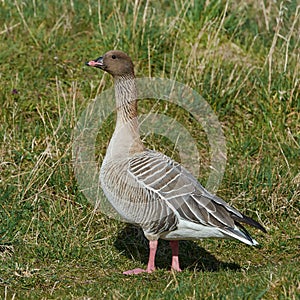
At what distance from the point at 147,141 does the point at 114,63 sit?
5.03 ft

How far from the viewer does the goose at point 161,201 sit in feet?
16.5

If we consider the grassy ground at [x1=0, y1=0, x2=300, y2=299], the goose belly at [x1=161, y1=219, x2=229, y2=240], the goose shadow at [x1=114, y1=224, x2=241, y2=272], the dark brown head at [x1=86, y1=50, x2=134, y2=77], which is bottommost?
the goose shadow at [x1=114, y1=224, x2=241, y2=272]

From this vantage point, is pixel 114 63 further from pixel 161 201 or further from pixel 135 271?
pixel 135 271

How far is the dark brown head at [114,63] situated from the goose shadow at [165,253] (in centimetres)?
146

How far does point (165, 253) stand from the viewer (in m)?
5.98

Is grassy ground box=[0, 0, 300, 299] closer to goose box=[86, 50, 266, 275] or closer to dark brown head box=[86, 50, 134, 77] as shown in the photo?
goose box=[86, 50, 266, 275]

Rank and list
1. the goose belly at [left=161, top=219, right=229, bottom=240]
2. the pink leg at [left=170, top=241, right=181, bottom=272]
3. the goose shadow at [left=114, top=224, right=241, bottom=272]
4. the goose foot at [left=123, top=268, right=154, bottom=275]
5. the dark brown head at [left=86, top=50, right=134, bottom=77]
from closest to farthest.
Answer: the goose belly at [left=161, top=219, right=229, bottom=240] < the goose foot at [left=123, top=268, right=154, bottom=275] < the pink leg at [left=170, top=241, right=181, bottom=272] < the dark brown head at [left=86, top=50, right=134, bottom=77] < the goose shadow at [left=114, top=224, right=241, bottom=272]

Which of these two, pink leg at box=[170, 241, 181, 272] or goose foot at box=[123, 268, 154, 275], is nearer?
goose foot at box=[123, 268, 154, 275]

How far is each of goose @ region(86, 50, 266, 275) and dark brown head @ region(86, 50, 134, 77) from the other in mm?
556

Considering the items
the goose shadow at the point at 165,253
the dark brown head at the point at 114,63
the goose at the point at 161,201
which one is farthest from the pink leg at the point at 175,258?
the dark brown head at the point at 114,63

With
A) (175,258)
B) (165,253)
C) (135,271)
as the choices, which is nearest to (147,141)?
(165,253)

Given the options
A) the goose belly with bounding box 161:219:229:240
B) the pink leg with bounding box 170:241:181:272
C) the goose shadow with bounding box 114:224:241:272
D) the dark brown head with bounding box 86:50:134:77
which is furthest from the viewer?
the goose shadow with bounding box 114:224:241:272

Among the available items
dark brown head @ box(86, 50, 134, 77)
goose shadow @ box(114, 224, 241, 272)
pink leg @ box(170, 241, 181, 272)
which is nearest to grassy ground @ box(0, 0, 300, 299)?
goose shadow @ box(114, 224, 241, 272)

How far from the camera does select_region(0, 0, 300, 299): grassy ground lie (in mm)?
5027
